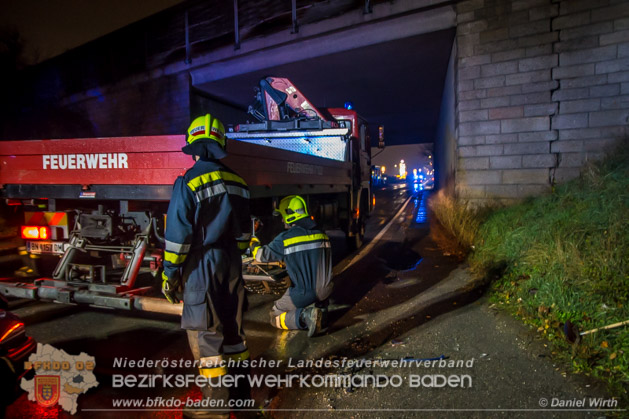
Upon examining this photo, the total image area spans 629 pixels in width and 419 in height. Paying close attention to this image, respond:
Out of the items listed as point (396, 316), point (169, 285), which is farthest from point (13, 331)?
point (396, 316)

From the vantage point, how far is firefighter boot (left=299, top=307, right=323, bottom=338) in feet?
11.2

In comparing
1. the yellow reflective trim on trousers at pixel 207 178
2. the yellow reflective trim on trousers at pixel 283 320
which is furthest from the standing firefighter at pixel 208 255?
the yellow reflective trim on trousers at pixel 283 320

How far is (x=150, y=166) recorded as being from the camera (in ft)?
10.6

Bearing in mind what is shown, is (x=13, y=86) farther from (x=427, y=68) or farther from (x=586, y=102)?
(x=586, y=102)

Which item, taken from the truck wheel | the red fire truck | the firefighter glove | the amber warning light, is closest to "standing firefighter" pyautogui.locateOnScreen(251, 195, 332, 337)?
the red fire truck

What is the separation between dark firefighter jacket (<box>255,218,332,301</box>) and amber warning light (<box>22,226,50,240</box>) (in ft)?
7.65

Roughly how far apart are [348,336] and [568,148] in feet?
19.1

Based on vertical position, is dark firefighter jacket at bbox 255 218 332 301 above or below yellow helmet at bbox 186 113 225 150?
below

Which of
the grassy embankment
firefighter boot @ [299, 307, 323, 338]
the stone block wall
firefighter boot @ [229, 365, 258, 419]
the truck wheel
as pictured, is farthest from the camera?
the truck wheel

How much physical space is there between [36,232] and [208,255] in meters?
2.80

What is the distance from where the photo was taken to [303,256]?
11.7ft

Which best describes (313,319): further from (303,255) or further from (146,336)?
(146,336)

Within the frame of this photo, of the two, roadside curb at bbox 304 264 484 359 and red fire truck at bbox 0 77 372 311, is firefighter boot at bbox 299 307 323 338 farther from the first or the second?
red fire truck at bbox 0 77 372 311

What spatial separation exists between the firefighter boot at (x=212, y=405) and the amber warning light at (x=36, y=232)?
279 cm
